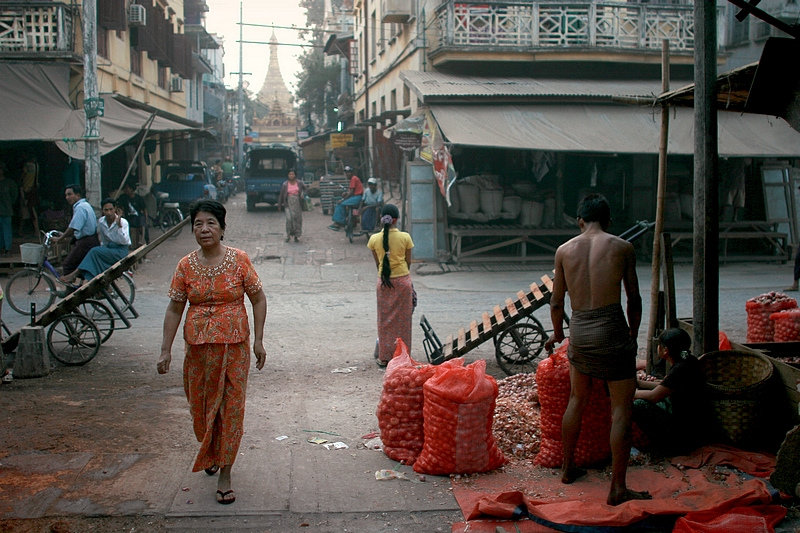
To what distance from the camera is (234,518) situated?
169 inches

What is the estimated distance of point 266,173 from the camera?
90.5 feet

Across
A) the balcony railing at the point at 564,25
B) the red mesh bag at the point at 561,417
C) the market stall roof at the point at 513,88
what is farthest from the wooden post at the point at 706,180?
the balcony railing at the point at 564,25

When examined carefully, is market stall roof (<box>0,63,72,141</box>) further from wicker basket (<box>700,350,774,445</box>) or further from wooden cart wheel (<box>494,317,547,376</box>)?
wicker basket (<box>700,350,774,445</box>)

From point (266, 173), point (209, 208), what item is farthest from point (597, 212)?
point (266, 173)

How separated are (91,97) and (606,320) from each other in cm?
1138

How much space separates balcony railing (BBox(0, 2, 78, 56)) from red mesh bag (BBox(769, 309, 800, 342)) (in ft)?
46.8

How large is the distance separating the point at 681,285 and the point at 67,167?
13.6 metres

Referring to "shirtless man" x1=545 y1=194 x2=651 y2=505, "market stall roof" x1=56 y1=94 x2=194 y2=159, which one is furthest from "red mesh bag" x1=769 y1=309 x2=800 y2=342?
"market stall roof" x1=56 y1=94 x2=194 y2=159

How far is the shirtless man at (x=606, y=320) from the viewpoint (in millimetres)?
4410

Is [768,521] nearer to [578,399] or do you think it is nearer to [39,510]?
[578,399]

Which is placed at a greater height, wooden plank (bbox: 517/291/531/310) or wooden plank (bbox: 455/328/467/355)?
wooden plank (bbox: 517/291/531/310)

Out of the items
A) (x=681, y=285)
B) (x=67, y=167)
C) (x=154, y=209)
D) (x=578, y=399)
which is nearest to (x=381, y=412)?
(x=578, y=399)

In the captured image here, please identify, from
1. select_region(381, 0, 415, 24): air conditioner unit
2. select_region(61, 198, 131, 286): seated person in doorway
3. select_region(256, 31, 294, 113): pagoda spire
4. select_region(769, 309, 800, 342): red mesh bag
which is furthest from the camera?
select_region(256, 31, 294, 113): pagoda spire

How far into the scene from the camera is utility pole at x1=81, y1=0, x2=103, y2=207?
13227mm
